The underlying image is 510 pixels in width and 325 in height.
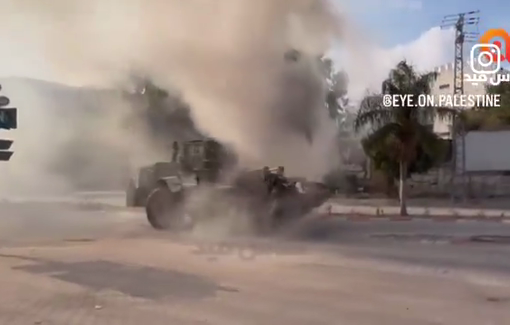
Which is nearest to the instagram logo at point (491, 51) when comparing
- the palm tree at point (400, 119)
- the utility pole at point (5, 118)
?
the palm tree at point (400, 119)

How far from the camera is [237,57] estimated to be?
14.5 meters

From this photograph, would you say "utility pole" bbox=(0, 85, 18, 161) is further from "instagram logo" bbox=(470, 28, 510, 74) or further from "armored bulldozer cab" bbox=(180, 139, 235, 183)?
"instagram logo" bbox=(470, 28, 510, 74)

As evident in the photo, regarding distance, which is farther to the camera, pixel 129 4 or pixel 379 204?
pixel 379 204

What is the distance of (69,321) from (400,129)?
15.8 metres

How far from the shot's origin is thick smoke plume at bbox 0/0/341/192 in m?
14.4

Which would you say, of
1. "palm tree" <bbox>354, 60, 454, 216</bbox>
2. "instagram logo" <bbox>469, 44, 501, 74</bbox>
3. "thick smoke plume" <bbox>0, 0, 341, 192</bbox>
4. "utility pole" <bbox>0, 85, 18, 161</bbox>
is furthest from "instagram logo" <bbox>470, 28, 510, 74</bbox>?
"utility pole" <bbox>0, 85, 18, 161</bbox>

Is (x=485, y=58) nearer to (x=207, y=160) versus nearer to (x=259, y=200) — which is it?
(x=207, y=160)

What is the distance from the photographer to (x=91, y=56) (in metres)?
16.4

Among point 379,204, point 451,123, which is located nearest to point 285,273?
point 451,123

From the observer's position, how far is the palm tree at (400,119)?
2108 cm

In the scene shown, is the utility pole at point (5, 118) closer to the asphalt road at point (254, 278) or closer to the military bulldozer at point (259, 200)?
the asphalt road at point (254, 278)

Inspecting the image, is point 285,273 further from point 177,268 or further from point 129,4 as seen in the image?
point 129,4

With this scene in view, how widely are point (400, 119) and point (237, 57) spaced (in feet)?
26.8

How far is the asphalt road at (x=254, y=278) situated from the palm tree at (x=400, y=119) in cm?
582
